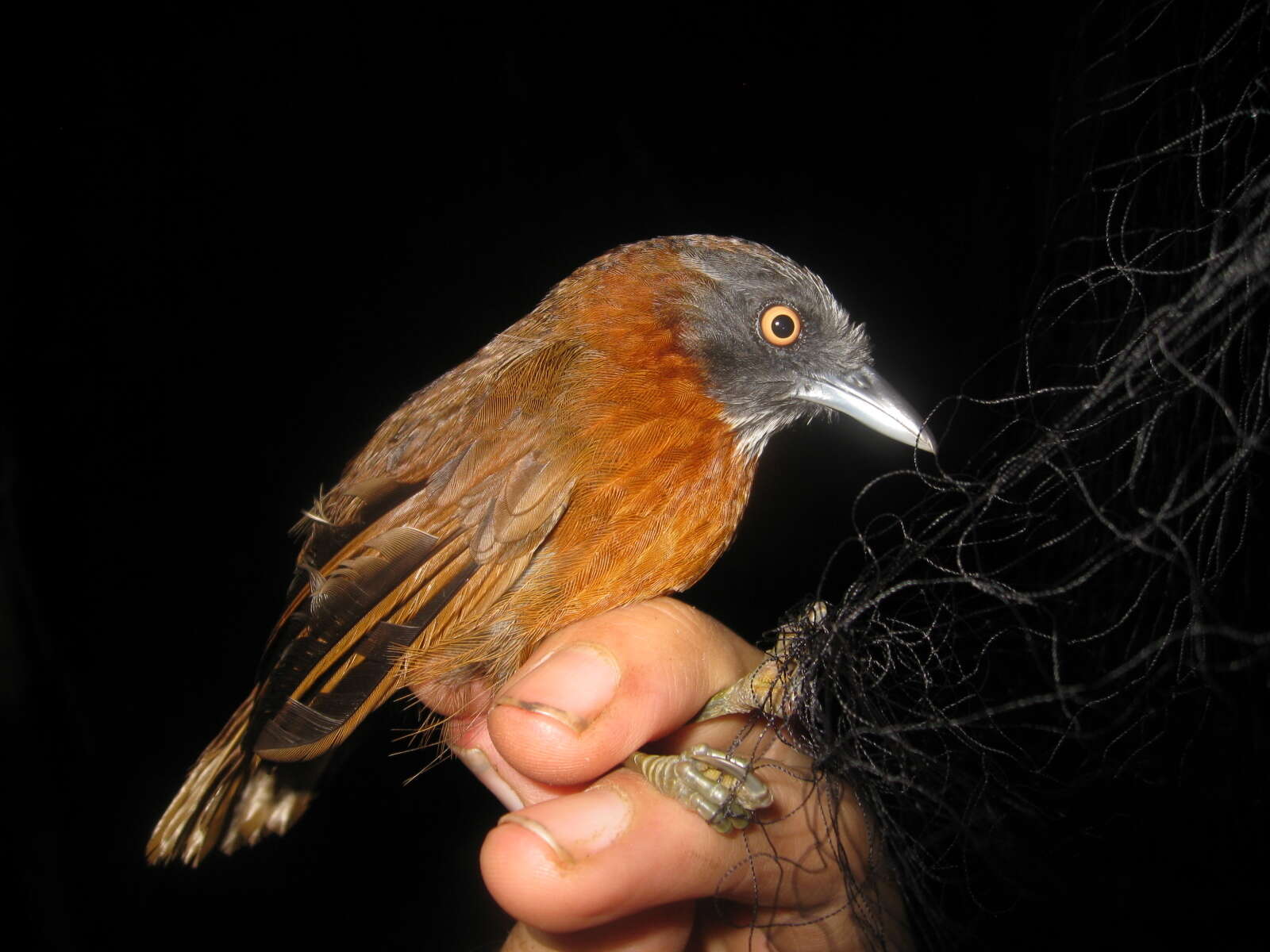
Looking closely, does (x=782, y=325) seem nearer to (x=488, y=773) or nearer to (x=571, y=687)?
(x=571, y=687)

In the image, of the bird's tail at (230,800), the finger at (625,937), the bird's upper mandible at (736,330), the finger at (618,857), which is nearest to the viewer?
the finger at (618,857)

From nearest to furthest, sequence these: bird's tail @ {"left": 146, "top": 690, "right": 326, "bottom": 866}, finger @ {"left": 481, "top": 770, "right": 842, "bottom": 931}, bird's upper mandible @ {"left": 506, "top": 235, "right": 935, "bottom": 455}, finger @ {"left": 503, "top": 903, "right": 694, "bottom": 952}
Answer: finger @ {"left": 481, "top": 770, "right": 842, "bottom": 931} < finger @ {"left": 503, "top": 903, "right": 694, "bottom": 952} < bird's upper mandible @ {"left": 506, "top": 235, "right": 935, "bottom": 455} < bird's tail @ {"left": 146, "top": 690, "right": 326, "bottom": 866}

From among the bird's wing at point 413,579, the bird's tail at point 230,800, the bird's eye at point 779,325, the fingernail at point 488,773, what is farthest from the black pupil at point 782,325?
the bird's tail at point 230,800

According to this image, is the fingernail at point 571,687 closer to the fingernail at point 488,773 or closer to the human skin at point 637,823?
the human skin at point 637,823

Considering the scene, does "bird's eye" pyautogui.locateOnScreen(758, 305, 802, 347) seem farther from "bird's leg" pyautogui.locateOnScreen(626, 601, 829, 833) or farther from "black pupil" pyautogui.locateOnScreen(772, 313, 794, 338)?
"bird's leg" pyautogui.locateOnScreen(626, 601, 829, 833)

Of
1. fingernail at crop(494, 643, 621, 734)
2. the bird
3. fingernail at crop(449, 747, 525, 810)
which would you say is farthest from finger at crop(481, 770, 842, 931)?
fingernail at crop(449, 747, 525, 810)

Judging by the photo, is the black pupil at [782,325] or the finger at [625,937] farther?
the black pupil at [782,325]

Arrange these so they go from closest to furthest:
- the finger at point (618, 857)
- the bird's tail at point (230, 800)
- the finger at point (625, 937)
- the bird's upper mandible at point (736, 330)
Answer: the finger at point (618, 857) → the finger at point (625, 937) → the bird's upper mandible at point (736, 330) → the bird's tail at point (230, 800)
